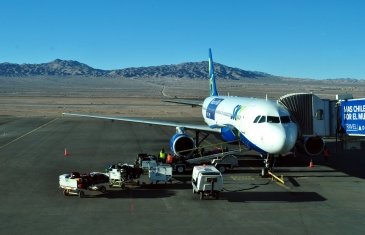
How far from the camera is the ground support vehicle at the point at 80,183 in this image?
19.9 meters

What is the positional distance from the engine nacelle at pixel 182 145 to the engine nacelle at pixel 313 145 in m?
7.09

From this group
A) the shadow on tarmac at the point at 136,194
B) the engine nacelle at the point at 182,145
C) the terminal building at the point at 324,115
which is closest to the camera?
the shadow on tarmac at the point at 136,194

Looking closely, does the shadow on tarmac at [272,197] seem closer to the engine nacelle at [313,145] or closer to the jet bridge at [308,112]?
the engine nacelle at [313,145]

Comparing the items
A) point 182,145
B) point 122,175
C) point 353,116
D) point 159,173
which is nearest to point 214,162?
point 182,145

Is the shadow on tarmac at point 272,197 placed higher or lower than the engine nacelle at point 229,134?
lower

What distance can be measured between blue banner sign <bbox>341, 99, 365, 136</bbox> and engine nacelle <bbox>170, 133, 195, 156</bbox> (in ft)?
31.3

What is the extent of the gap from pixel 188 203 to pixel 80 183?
4.95 m

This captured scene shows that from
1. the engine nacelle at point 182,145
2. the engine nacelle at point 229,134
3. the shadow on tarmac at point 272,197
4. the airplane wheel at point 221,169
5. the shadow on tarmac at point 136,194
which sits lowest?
the shadow on tarmac at point 272,197

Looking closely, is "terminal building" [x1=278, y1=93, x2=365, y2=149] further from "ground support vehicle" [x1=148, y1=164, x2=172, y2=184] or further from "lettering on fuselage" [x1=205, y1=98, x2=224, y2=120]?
"lettering on fuselage" [x1=205, y1=98, x2=224, y2=120]

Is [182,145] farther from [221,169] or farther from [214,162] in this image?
[221,169]

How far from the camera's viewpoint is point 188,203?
18.8 metres

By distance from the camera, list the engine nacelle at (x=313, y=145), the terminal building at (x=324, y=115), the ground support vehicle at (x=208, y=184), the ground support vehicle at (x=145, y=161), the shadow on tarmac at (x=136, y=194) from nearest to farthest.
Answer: the ground support vehicle at (x=208, y=184) → the shadow on tarmac at (x=136, y=194) → the ground support vehicle at (x=145, y=161) → the engine nacelle at (x=313, y=145) → the terminal building at (x=324, y=115)

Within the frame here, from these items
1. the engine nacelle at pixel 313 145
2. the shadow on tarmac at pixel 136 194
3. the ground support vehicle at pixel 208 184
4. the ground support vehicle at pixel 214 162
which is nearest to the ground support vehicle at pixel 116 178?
the shadow on tarmac at pixel 136 194

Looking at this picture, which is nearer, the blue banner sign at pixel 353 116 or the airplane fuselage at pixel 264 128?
the airplane fuselage at pixel 264 128
